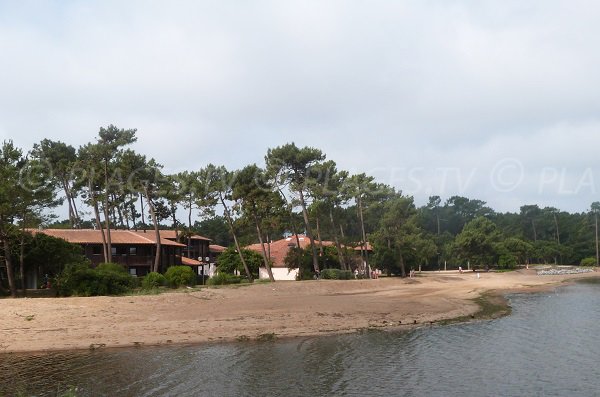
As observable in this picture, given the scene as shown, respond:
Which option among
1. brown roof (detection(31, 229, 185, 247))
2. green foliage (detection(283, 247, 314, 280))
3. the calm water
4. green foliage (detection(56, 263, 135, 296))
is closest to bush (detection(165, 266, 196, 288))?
green foliage (detection(56, 263, 135, 296))

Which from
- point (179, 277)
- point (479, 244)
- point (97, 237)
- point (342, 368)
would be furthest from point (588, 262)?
point (342, 368)

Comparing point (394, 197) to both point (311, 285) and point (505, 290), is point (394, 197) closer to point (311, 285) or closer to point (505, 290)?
point (505, 290)

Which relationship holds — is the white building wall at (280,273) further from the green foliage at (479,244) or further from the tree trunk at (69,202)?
the green foliage at (479,244)

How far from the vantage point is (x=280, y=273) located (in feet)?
234

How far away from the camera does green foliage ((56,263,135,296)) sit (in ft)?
115

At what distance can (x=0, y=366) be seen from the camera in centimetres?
1912

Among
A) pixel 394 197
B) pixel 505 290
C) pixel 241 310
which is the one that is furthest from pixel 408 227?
pixel 241 310

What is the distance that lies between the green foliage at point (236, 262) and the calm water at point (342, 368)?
132ft

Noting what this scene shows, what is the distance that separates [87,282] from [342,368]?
22571mm

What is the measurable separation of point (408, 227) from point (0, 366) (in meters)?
61.2

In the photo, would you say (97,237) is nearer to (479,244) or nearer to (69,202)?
(69,202)

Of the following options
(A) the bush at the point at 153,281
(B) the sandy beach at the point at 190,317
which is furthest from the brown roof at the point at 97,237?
(B) the sandy beach at the point at 190,317

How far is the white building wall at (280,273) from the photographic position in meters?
68.6

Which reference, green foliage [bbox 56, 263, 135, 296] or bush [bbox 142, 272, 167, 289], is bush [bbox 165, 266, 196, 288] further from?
green foliage [bbox 56, 263, 135, 296]
